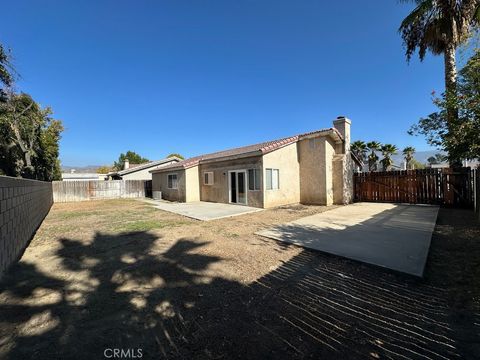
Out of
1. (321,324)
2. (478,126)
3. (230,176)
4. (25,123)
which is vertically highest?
(25,123)

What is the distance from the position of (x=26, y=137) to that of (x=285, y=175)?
2415 cm

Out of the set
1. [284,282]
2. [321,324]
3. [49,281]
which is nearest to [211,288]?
[284,282]

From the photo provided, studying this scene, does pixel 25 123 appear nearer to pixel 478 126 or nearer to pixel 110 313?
pixel 110 313

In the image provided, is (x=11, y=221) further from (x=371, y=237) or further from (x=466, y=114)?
(x=466, y=114)

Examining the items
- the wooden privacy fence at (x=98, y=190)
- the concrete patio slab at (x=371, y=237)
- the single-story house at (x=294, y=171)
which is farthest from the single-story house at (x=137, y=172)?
the concrete patio slab at (x=371, y=237)

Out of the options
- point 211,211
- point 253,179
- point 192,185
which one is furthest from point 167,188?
point 253,179

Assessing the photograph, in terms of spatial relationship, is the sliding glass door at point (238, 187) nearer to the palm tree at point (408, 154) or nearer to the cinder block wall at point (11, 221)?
the cinder block wall at point (11, 221)

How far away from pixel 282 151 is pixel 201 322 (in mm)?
11793

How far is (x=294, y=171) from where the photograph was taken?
14.6m

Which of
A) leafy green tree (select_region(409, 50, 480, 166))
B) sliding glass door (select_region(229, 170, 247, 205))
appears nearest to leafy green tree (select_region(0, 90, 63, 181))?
sliding glass door (select_region(229, 170, 247, 205))

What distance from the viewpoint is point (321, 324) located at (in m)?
2.86

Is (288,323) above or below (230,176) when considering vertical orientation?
below

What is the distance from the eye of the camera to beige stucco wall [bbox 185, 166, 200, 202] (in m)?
17.4

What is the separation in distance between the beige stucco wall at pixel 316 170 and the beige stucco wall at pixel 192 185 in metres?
7.78
